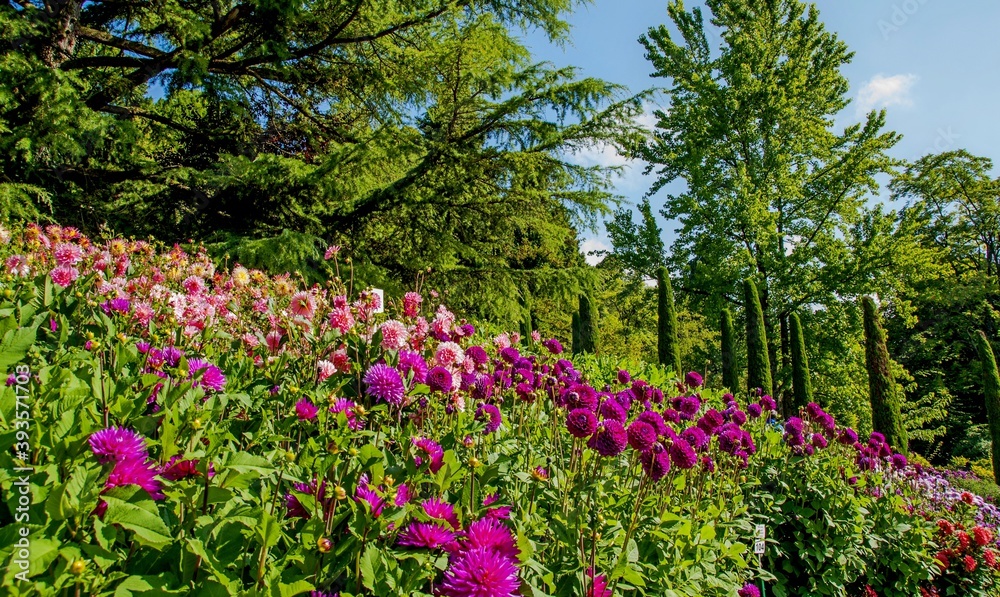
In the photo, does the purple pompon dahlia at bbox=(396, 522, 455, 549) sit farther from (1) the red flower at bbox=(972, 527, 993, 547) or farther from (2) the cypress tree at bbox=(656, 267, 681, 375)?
(2) the cypress tree at bbox=(656, 267, 681, 375)

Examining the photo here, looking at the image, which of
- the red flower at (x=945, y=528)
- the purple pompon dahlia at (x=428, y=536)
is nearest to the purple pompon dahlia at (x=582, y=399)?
the purple pompon dahlia at (x=428, y=536)

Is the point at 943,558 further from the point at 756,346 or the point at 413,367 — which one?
the point at 756,346

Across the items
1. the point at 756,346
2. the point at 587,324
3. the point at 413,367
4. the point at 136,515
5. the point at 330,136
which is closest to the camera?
the point at 136,515

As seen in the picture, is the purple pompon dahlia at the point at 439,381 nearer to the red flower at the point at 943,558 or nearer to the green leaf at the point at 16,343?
the green leaf at the point at 16,343

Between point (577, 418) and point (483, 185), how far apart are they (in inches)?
279

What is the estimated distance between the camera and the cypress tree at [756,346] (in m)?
12.9

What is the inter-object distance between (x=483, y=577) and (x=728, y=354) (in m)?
13.4

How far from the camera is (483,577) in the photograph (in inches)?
34.0

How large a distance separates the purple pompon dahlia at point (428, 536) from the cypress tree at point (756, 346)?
13188mm

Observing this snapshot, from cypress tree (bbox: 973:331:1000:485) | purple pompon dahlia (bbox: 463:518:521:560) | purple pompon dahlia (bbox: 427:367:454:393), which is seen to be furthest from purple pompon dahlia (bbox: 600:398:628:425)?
cypress tree (bbox: 973:331:1000:485)

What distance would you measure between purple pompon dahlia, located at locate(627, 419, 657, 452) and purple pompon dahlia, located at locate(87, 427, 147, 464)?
1.26 metres

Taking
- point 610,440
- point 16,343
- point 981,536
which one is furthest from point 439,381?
point 981,536

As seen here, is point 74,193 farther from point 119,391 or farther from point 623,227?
point 623,227

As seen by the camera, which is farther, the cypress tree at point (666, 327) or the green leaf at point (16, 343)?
the cypress tree at point (666, 327)
